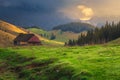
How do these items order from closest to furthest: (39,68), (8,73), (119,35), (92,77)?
(92,77) < (39,68) < (8,73) < (119,35)

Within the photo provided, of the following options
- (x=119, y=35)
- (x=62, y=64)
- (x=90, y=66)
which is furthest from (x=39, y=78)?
(x=119, y=35)

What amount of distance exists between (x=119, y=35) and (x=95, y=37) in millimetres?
14489

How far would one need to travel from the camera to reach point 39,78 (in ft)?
150

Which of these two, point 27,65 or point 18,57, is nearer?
point 27,65

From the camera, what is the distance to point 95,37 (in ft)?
531

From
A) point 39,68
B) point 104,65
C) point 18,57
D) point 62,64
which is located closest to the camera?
point 104,65

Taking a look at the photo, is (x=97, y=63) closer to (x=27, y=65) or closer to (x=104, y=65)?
(x=104, y=65)

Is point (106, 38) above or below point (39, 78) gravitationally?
above

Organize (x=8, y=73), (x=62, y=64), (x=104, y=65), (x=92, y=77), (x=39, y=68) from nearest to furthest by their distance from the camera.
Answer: (x=92, y=77) → (x=104, y=65) → (x=62, y=64) → (x=39, y=68) → (x=8, y=73)

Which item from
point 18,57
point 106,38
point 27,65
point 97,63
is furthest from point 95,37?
point 97,63

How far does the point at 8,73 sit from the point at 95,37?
10897cm

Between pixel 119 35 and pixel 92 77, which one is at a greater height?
pixel 119 35

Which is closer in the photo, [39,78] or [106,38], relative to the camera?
[39,78]

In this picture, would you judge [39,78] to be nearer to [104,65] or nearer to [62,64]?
[62,64]
